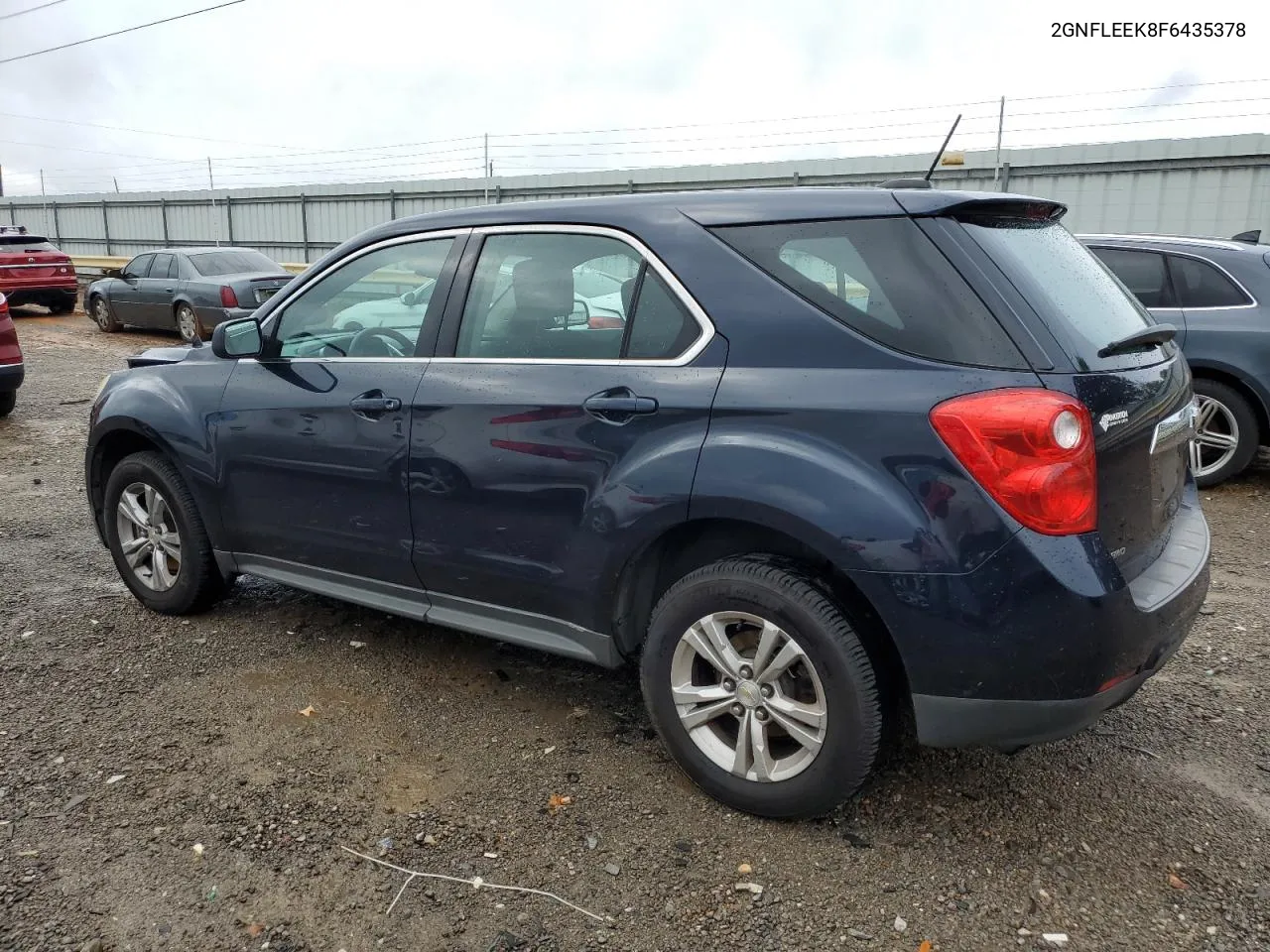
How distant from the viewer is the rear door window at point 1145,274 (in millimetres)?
6793

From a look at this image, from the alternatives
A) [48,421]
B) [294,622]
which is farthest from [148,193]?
[294,622]

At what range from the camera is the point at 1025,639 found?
2.46 metres

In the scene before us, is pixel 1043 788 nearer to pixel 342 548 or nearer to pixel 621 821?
pixel 621 821

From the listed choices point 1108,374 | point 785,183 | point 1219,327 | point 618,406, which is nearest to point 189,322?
point 785,183

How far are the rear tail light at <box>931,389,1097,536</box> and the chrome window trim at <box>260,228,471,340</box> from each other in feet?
6.34

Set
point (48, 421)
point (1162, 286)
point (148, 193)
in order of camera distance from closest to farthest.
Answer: point (1162, 286) < point (48, 421) < point (148, 193)

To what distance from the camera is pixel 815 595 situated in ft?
8.81

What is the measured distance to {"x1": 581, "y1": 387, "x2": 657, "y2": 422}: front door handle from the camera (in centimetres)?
291

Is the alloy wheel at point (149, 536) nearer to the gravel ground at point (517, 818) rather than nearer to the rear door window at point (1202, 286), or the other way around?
the gravel ground at point (517, 818)

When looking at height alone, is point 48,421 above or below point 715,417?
below

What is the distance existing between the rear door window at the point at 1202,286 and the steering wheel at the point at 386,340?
5553 millimetres

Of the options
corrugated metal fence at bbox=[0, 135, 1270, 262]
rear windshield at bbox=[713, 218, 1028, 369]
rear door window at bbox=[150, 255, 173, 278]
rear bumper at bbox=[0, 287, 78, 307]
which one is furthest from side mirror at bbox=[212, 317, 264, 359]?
rear bumper at bbox=[0, 287, 78, 307]

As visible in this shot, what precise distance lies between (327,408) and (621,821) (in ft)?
5.98

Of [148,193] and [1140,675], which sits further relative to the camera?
[148,193]
